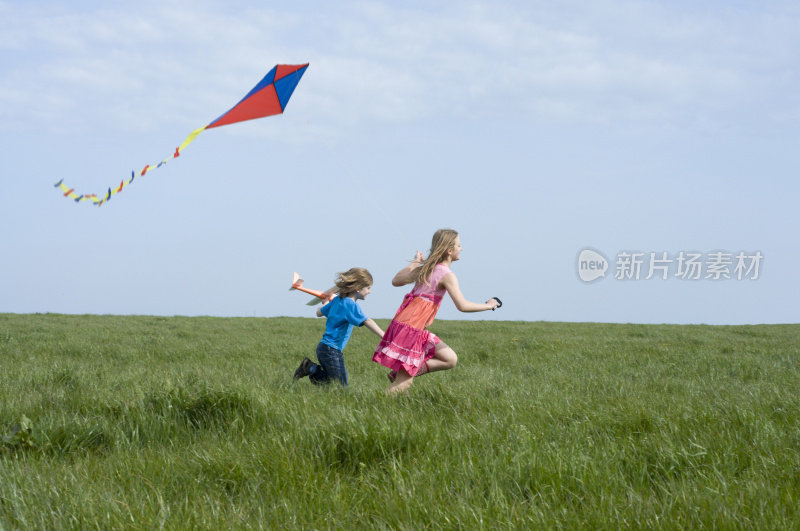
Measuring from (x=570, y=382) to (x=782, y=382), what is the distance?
280cm

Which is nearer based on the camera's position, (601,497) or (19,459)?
(601,497)

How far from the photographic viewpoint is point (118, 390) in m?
5.60

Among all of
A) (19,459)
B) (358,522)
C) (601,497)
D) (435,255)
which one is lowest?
(19,459)

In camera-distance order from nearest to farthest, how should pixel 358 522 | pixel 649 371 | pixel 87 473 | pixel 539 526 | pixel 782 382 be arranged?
pixel 539 526, pixel 358 522, pixel 87 473, pixel 782 382, pixel 649 371

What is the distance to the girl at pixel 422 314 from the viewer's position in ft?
18.9

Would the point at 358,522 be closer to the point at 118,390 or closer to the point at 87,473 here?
the point at 87,473

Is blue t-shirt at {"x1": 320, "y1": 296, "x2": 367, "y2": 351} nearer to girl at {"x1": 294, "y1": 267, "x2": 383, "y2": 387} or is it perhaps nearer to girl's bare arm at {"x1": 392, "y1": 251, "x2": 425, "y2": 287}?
girl at {"x1": 294, "y1": 267, "x2": 383, "y2": 387}

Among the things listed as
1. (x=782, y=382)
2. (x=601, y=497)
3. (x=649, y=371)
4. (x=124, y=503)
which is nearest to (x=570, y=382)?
(x=649, y=371)

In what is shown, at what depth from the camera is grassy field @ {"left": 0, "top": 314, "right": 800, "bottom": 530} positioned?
2611mm

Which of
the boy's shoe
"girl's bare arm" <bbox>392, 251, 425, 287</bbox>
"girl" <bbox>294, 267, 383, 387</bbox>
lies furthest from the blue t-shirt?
"girl's bare arm" <bbox>392, 251, 425, 287</bbox>

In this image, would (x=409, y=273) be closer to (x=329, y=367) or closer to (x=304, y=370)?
(x=329, y=367)

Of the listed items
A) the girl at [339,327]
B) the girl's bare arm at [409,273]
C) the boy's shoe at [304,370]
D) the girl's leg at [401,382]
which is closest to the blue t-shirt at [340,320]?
the girl at [339,327]

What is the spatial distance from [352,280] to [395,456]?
335cm

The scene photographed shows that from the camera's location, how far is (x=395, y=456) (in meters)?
3.41
